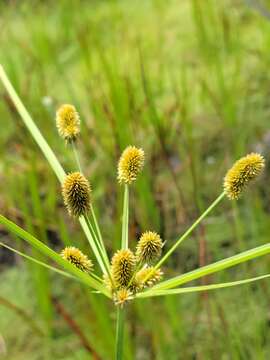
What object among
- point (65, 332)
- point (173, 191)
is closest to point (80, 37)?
point (173, 191)

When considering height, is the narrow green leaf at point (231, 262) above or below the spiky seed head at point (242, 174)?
below

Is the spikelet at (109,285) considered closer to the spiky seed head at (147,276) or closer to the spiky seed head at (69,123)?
the spiky seed head at (147,276)

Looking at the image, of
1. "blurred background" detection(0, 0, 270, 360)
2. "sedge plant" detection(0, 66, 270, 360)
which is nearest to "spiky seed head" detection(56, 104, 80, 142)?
"sedge plant" detection(0, 66, 270, 360)

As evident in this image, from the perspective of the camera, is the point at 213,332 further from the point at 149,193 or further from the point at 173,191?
the point at 173,191

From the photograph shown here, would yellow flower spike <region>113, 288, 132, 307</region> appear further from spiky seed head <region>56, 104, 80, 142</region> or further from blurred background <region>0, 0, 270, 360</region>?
blurred background <region>0, 0, 270, 360</region>

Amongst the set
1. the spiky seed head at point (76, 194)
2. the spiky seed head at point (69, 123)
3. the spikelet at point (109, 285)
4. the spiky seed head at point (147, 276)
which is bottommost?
the spikelet at point (109, 285)

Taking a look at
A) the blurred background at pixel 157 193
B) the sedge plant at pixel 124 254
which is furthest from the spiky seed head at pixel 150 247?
the blurred background at pixel 157 193

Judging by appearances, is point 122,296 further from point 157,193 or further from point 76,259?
point 157,193
